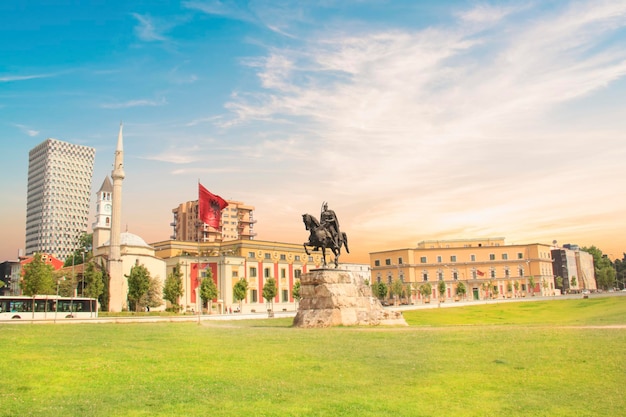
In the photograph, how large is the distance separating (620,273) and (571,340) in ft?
690

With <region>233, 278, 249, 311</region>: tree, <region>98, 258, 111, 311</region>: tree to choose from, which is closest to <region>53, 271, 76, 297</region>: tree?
<region>98, 258, 111, 311</region>: tree

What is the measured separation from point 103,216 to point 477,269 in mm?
94659

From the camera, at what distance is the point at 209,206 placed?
66062 millimetres

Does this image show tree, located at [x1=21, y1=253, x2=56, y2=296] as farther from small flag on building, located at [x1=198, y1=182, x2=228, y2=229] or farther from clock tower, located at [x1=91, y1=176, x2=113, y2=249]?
clock tower, located at [x1=91, y1=176, x2=113, y2=249]

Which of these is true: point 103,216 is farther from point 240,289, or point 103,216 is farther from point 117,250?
point 240,289

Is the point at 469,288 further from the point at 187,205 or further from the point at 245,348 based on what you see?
the point at 245,348

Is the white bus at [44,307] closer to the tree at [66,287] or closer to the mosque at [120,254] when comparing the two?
the mosque at [120,254]

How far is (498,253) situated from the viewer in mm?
139125

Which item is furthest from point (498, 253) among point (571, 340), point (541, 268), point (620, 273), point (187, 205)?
point (571, 340)

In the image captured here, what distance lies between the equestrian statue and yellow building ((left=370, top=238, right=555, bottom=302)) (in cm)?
10463

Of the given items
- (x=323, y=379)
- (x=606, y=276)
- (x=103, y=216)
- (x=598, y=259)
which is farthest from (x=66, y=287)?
(x=598, y=259)

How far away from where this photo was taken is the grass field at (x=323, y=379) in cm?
958

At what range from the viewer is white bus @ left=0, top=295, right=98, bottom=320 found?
49.4 meters

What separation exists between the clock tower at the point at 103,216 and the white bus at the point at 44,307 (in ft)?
128
